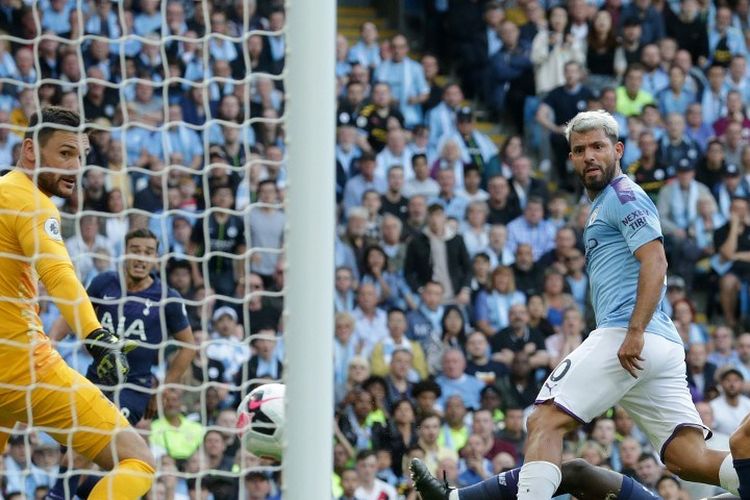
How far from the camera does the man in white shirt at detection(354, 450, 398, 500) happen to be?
10.8m

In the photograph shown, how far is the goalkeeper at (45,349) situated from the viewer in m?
6.55

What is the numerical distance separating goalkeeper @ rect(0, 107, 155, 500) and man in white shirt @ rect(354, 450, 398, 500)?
4.24 meters

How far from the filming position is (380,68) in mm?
14945

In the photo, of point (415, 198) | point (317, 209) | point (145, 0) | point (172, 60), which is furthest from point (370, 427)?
point (317, 209)

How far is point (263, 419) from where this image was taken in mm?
7191

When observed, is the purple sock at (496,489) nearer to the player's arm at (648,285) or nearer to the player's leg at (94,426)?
the player's arm at (648,285)

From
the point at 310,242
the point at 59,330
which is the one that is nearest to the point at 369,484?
the point at 59,330

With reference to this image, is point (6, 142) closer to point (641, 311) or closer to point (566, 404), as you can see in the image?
point (566, 404)

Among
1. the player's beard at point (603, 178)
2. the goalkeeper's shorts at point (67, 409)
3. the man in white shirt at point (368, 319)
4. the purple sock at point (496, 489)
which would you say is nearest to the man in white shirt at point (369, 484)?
the man in white shirt at point (368, 319)

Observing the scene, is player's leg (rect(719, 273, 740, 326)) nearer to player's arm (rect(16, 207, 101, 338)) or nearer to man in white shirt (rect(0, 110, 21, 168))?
man in white shirt (rect(0, 110, 21, 168))

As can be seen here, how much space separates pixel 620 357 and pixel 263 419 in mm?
1787

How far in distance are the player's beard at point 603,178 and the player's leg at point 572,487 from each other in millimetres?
1311

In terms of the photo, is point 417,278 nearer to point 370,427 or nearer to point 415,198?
point 415,198

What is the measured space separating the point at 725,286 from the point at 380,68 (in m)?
4.04
